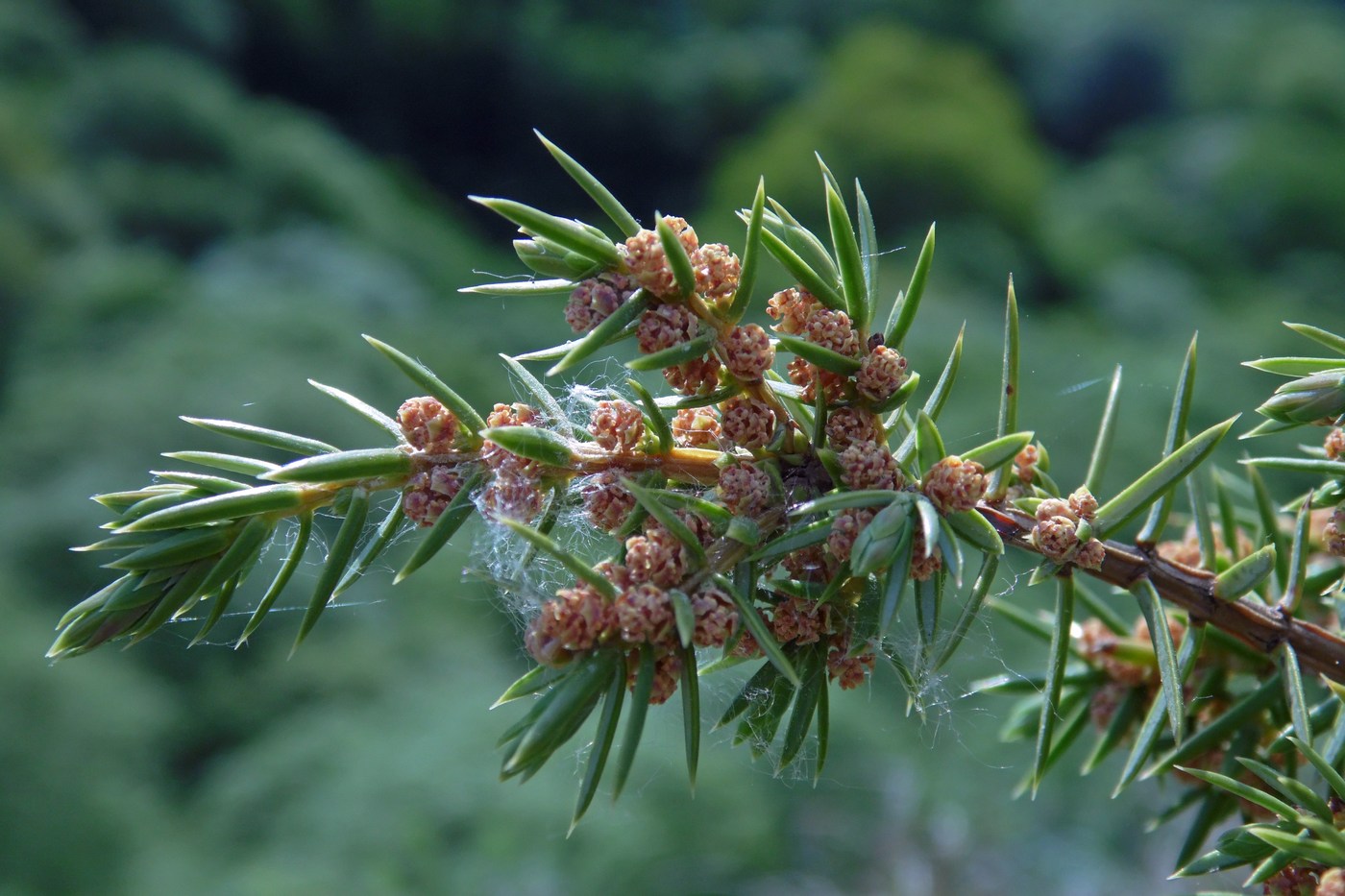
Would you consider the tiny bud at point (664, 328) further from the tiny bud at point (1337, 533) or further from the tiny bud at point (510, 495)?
the tiny bud at point (1337, 533)

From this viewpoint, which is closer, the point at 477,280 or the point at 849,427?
the point at 849,427

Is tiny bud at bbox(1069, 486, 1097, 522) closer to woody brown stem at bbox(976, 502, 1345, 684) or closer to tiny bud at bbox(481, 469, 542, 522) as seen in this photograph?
woody brown stem at bbox(976, 502, 1345, 684)

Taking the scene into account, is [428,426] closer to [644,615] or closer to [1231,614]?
[644,615]

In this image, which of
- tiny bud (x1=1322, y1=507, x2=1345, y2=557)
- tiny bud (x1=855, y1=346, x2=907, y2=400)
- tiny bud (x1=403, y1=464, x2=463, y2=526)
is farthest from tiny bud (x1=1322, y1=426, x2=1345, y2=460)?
tiny bud (x1=403, y1=464, x2=463, y2=526)

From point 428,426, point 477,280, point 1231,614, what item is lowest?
point 477,280

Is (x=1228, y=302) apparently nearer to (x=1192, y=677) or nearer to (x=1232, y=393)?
(x=1232, y=393)

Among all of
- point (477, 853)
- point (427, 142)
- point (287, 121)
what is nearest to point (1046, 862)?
point (477, 853)

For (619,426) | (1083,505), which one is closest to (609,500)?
(619,426)
